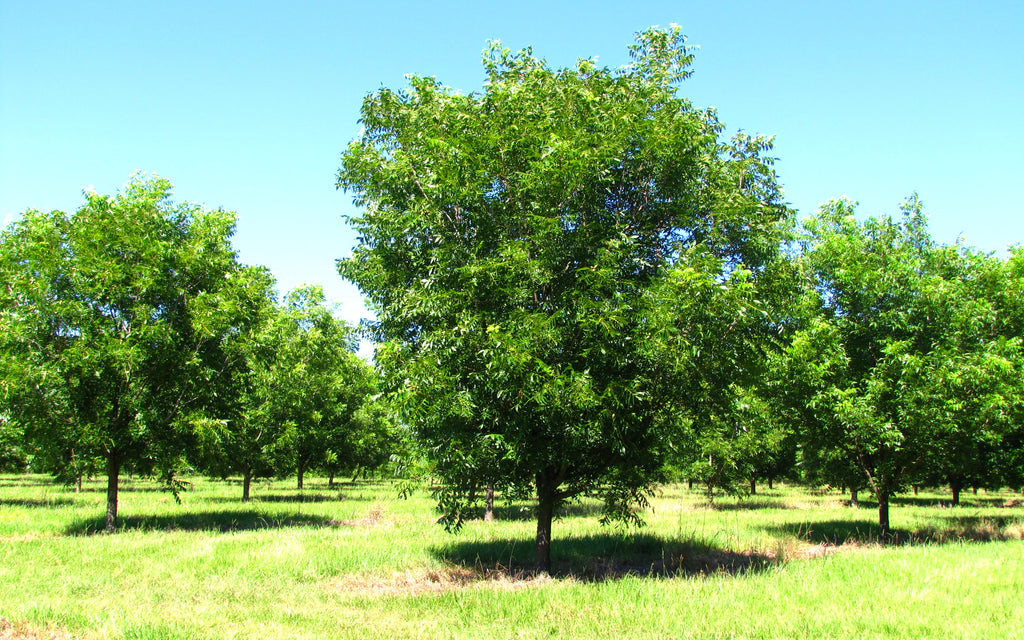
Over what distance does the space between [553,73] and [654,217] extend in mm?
3685

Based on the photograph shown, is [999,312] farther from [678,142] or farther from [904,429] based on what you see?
[678,142]

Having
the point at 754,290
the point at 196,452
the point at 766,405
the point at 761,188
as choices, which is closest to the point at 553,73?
the point at 761,188

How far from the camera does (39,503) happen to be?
2462cm

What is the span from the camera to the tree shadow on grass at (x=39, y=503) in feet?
76.8

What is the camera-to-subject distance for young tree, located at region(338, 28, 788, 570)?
9.77 meters

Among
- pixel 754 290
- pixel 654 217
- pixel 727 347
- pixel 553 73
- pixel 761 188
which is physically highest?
pixel 553 73

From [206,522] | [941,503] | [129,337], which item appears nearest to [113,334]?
[129,337]

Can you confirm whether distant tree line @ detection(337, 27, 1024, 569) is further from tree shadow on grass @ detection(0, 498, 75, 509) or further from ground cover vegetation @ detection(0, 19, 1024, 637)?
tree shadow on grass @ detection(0, 498, 75, 509)

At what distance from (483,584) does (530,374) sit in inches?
155

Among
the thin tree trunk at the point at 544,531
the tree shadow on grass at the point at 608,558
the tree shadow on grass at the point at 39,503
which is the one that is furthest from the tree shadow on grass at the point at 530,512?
the tree shadow on grass at the point at 39,503

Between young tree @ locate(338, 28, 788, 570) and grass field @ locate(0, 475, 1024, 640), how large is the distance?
1.83 m

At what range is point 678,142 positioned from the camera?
1070 cm

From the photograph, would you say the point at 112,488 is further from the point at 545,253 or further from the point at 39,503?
the point at 545,253

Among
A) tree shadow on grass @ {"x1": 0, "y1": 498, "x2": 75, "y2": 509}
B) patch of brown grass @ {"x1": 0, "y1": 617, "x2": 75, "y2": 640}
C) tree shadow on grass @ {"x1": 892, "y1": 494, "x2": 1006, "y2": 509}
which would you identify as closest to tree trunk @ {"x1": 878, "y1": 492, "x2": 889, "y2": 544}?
tree shadow on grass @ {"x1": 892, "y1": 494, "x2": 1006, "y2": 509}
